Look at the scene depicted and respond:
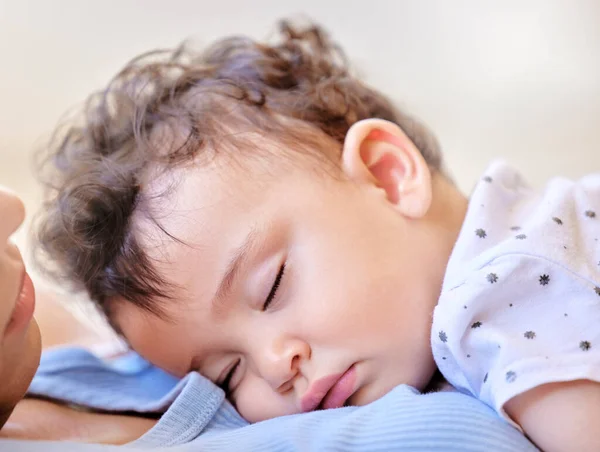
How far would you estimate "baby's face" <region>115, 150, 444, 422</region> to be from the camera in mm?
703

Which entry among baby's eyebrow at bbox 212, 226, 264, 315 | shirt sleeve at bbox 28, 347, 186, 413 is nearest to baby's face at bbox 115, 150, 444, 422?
baby's eyebrow at bbox 212, 226, 264, 315

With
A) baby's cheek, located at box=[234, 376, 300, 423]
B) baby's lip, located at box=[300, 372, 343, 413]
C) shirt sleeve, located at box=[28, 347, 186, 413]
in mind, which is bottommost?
shirt sleeve, located at box=[28, 347, 186, 413]

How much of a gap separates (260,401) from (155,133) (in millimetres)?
320

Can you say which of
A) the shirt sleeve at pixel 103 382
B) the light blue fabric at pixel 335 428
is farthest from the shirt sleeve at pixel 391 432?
the shirt sleeve at pixel 103 382

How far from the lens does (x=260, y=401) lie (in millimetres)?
761

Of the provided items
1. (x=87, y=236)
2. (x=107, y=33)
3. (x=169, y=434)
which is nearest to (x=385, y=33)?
(x=107, y=33)

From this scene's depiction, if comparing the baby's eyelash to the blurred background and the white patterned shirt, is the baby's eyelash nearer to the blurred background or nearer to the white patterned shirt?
the white patterned shirt

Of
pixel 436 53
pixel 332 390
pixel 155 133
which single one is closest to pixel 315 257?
pixel 332 390

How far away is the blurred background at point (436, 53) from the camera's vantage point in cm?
139

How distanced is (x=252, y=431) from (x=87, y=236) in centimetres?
31

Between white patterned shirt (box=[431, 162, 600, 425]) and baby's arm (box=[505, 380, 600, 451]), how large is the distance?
0.01 m

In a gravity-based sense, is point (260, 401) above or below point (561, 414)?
below

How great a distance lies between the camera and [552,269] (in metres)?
0.62

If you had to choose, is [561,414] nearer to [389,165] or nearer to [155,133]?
[389,165]
